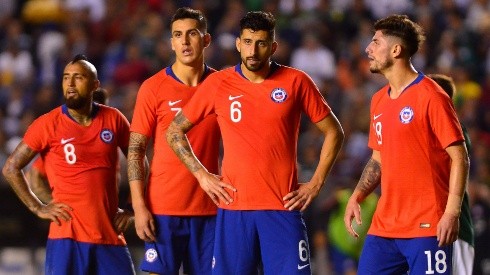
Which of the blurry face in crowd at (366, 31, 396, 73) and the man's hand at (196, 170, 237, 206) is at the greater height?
the blurry face in crowd at (366, 31, 396, 73)

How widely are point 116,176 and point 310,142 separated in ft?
22.8

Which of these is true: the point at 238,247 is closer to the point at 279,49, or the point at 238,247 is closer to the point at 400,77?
the point at 400,77

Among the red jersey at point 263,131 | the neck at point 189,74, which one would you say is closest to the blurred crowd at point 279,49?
the neck at point 189,74

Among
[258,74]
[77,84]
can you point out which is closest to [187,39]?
[258,74]

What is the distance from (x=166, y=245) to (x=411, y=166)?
2.20 meters

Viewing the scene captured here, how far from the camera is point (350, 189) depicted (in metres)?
16.6

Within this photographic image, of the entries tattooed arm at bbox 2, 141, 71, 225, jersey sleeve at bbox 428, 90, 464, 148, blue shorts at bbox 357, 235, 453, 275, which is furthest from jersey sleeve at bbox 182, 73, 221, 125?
jersey sleeve at bbox 428, 90, 464, 148

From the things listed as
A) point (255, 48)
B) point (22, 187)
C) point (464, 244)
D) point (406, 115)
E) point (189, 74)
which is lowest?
point (464, 244)

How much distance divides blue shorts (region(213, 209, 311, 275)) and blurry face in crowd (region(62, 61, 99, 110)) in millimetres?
1748

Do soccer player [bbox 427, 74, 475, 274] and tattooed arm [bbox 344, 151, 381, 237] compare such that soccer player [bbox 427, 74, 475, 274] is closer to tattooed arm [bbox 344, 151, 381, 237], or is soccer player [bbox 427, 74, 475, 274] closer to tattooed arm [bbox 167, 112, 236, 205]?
tattooed arm [bbox 344, 151, 381, 237]

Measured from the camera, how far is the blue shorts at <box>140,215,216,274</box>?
10.7m

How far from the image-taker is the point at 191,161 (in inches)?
405

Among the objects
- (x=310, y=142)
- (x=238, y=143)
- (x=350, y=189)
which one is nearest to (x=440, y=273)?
(x=238, y=143)

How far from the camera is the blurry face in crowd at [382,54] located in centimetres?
995
